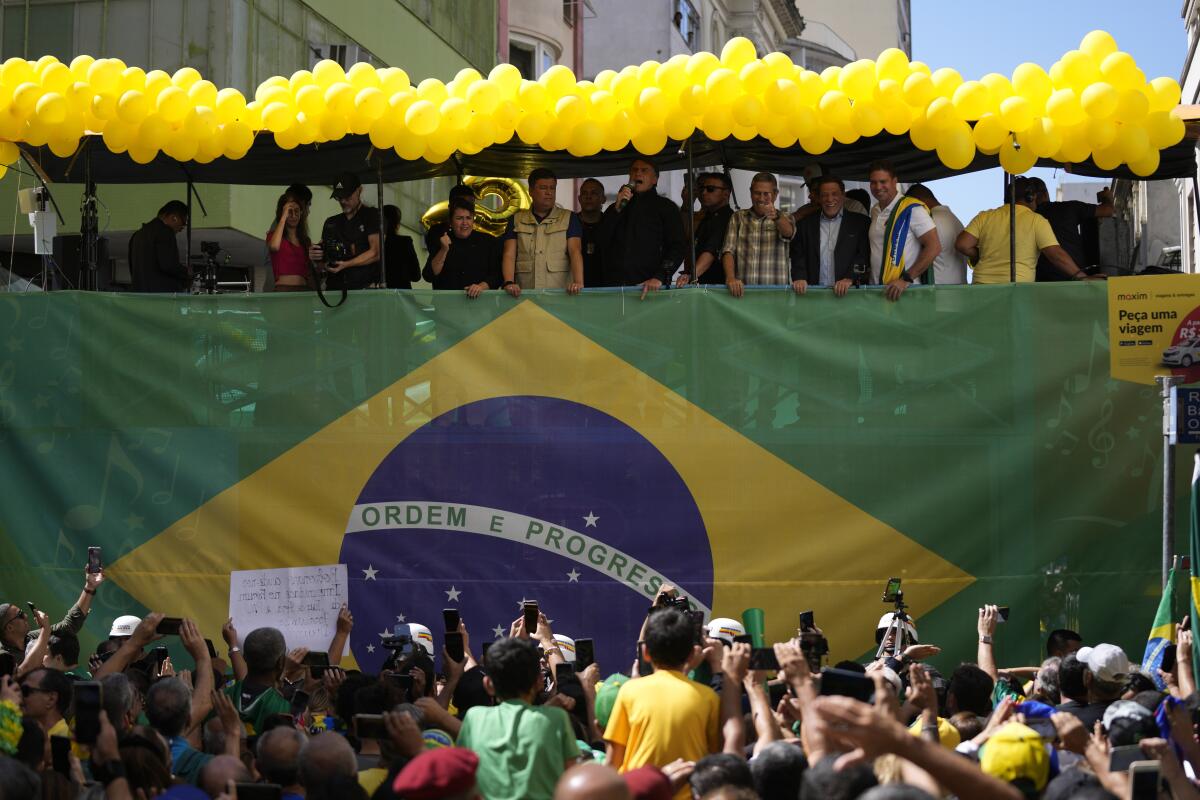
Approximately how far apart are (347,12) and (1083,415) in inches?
645

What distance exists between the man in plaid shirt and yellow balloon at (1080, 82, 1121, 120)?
1975mm

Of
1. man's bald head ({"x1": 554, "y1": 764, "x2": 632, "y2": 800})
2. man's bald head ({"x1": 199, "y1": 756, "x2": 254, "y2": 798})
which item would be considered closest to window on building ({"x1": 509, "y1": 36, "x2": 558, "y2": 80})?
man's bald head ({"x1": 199, "y1": 756, "x2": 254, "y2": 798})

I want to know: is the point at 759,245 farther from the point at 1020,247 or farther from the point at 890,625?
the point at 890,625

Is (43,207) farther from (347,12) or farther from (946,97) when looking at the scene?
(347,12)

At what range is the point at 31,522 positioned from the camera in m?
→ 10.1

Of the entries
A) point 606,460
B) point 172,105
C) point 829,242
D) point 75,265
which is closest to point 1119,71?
point 829,242

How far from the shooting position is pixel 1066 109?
364 inches

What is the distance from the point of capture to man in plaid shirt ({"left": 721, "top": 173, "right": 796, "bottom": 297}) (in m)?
10.0

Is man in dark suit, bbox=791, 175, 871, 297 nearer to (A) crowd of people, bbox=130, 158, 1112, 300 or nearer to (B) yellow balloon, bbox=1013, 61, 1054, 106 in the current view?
(A) crowd of people, bbox=130, 158, 1112, 300

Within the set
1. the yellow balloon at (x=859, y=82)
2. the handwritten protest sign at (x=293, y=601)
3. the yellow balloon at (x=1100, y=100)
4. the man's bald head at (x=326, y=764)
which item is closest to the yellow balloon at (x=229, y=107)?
the handwritten protest sign at (x=293, y=601)

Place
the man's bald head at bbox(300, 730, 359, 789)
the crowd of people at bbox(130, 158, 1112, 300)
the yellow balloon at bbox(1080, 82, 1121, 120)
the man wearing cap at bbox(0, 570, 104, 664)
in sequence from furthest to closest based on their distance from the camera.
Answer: the crowd of people at bbox(130, 158, 1112, 300) < the yellow balloon at bbox(1080, 82, 1121, 120) < the man wearing cap at bbox(0, 570, 104, 664) < the man's bald head at bbox(300, 730, 359, 789)

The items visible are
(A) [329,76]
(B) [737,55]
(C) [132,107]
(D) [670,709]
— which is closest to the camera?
(D) [670,709]

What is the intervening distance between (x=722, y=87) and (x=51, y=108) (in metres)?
4.29

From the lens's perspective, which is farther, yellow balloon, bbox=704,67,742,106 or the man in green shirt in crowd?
yellow balloon, bbox=704,67,742,106
